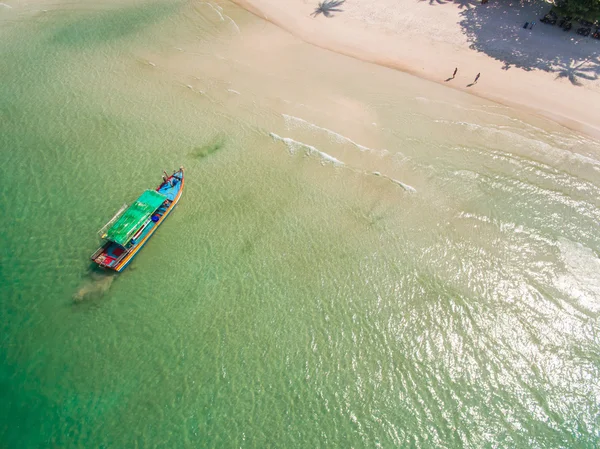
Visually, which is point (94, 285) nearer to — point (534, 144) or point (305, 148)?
point (305, 148)

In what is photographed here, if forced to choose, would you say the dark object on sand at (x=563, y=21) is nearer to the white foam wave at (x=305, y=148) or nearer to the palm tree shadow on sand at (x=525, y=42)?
the palm tree shadow on sand at (x=525, y=42)

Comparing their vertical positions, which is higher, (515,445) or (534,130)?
(534,130)

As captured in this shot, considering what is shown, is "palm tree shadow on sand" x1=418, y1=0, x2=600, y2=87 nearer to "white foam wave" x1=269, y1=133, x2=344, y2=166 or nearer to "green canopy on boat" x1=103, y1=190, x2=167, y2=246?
"white foam wave" x1=269, y1=133, x2=344, y2=166

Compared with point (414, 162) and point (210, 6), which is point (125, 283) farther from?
point (210, 6)

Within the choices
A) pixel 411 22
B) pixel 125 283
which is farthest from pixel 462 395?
pixel 411 22

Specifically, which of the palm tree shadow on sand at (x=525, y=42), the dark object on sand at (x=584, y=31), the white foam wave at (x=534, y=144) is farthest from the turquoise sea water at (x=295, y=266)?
the dark object on sand at (x=584, y=31)
